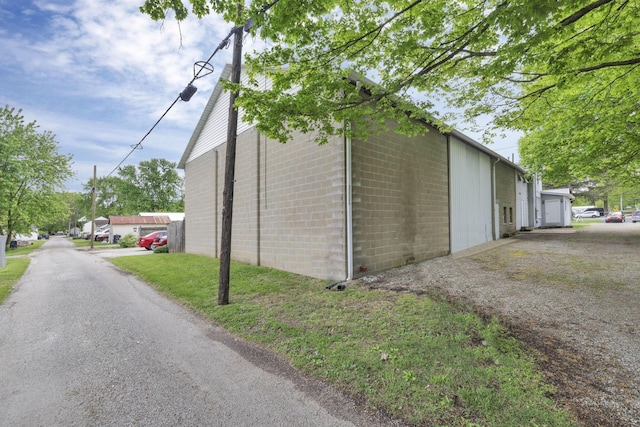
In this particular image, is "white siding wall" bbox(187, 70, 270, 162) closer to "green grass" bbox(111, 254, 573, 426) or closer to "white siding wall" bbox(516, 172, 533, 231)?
"green grass" bbox(111, 254, 573, 426)

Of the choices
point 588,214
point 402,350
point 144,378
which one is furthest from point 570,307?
point 588,214

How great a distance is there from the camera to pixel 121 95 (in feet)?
32.4

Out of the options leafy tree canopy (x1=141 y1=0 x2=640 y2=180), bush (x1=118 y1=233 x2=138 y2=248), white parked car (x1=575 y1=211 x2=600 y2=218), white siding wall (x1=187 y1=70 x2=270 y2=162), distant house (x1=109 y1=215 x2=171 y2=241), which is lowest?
bush (x1=118 y1=233 x2=138 y2=248)

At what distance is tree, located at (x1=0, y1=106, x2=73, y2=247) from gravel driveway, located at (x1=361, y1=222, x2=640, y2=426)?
102ft

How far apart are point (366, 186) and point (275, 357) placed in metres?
4.96

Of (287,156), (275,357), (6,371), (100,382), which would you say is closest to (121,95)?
(287,156)

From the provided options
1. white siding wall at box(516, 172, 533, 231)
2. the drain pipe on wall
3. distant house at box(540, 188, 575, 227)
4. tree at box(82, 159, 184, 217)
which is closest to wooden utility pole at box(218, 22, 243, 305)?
the drain pipe on wall

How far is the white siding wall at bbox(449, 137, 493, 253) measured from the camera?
38.3 feet

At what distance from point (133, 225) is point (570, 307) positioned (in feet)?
135

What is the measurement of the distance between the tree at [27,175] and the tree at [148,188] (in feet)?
67.4

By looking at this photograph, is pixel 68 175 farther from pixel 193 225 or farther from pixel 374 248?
pixel 374 248

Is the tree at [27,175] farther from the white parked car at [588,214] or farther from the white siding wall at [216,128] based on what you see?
the white parked car at [588,214]

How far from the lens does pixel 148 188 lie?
50594mm

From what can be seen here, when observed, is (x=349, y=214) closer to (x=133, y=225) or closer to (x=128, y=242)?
(x=128, y=242)
